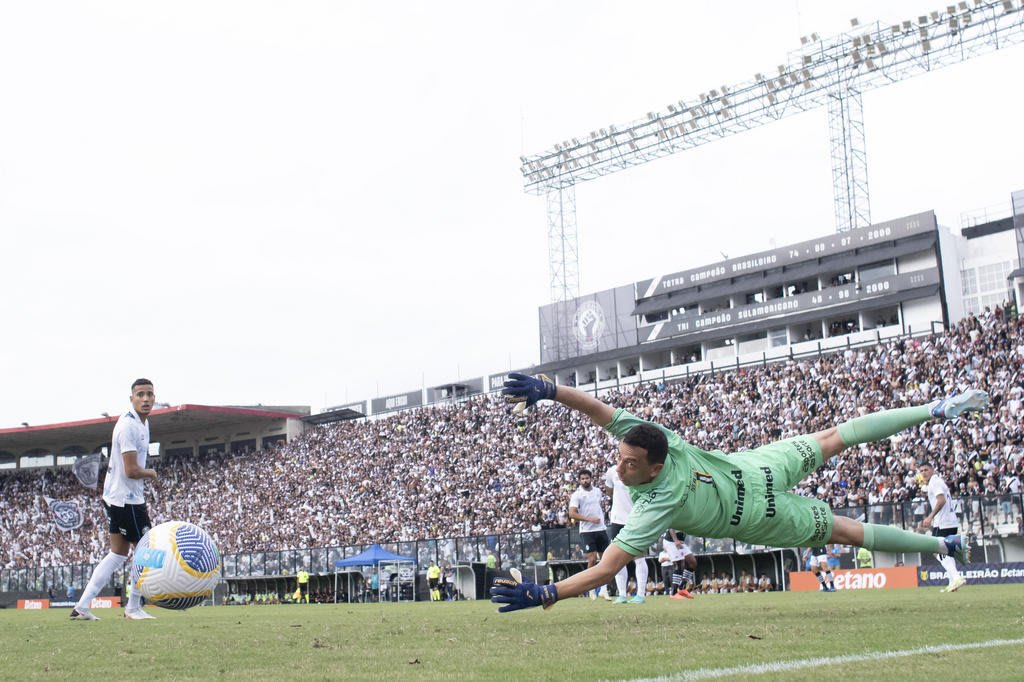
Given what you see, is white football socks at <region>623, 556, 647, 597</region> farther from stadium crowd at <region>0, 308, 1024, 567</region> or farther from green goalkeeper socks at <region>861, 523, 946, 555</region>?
stadium crowd at <region>0, 308, 1024, 567</region>

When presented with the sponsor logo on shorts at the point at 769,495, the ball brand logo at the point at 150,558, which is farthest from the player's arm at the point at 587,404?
the ball brand logo at the point at 150,558

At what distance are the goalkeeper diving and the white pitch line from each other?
998 millimetres

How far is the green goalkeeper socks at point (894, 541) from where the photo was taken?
7.38m

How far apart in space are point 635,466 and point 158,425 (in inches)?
2385

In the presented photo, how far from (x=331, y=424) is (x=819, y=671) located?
5509cm

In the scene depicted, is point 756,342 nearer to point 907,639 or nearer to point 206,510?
point 206,510

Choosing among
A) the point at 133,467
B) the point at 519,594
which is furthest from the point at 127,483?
the point at 519,594

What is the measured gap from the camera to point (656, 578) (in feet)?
94.8

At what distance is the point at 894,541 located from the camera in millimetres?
7422

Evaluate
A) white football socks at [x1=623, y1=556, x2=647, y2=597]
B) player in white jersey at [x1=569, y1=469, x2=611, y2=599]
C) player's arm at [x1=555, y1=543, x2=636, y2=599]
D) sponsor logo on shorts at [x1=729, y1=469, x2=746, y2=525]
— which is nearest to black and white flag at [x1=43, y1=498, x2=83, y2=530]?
player in white jersey at [x1=569, y1=469, x2=611, y2=599]

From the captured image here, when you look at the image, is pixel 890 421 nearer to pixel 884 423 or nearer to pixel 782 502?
pixel 884 423

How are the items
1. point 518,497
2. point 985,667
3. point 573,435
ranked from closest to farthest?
point 985,667, point 518,497, point 573,435

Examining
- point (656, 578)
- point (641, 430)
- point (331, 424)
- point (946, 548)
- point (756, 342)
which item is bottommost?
point (656, 578)

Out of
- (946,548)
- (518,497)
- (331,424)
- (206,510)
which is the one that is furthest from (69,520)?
(946,548)
